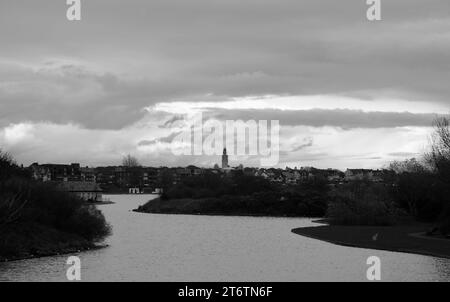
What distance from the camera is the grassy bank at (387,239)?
67.4m

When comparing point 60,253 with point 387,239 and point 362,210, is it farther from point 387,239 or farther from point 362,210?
point 362,210

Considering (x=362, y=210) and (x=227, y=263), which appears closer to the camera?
(x=227, y=263)

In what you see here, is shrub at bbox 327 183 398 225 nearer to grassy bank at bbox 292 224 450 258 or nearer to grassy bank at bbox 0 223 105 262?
grassy bank at bbox 292 224 450 258

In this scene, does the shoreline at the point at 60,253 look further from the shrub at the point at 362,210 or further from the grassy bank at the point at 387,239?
the shrub at the point at 362,210

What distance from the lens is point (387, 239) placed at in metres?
79.6

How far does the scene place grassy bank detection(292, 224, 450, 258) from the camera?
67.4 meters

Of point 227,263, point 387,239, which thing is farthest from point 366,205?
point 227,263

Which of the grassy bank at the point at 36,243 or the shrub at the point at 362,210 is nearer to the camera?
the grassy bank at the point at 36,243

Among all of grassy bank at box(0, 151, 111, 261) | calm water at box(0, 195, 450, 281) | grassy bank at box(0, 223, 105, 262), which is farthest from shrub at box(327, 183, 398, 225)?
grassy bank at box(0, 223, 105, 262)

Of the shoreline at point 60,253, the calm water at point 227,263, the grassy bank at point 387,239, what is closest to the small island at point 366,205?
the grassy bank at point 387,239
